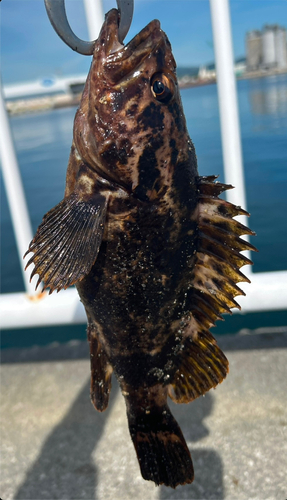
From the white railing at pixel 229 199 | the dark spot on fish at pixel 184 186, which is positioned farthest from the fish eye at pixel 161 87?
the white railing at pixel 229 199

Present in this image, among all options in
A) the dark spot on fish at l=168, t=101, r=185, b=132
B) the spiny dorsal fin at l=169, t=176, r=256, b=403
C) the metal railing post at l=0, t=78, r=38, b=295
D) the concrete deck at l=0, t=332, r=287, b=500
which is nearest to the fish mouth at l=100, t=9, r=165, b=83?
the dark spot on fish at l=168, t=101, r=185, b=132

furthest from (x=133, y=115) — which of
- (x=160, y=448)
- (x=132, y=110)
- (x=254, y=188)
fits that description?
(x=254, y=188)

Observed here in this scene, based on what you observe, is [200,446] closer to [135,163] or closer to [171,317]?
[171,317]

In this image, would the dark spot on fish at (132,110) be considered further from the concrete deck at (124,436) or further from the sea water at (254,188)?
the sea water at (254,188)

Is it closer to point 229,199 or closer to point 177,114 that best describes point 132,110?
point 177,114

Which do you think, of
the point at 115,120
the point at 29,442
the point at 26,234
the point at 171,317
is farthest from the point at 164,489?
the point at 115,120

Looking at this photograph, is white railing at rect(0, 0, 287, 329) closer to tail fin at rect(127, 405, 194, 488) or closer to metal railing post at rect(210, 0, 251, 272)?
metal railing post at rect(210, 0, 251, 272)
